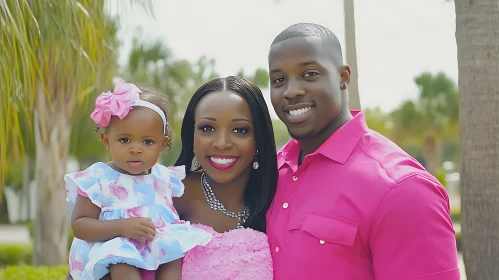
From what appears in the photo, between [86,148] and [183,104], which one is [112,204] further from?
[86,148]

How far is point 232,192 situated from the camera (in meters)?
3.37

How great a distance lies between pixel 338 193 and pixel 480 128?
2.76m

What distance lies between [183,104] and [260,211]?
16103 mm

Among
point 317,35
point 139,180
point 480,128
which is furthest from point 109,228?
point 480,128

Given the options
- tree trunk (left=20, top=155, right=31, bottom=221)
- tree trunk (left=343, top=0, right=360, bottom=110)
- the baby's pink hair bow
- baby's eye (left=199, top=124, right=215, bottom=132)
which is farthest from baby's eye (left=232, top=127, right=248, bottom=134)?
tree trunk (left=20, top=155, right=31, bottom=221)

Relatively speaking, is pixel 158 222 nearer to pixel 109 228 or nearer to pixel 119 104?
pixel 109 228

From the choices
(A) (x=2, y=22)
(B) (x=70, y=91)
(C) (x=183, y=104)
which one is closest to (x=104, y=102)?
(A) (x=2, y=22)

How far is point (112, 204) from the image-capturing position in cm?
306

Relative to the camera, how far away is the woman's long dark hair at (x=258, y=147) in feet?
10.6

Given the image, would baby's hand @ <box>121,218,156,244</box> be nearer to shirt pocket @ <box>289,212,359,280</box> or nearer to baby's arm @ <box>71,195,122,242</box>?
baby's arm @ <box>71,195,122,242</box>

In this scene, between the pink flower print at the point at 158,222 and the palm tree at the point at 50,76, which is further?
the palm tree at the point at 50,76

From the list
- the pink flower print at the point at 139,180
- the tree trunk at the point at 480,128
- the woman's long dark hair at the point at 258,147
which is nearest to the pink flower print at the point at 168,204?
the pink flower print at the point at 139,180

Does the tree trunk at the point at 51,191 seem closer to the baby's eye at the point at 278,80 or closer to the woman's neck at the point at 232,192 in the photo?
the woman's neck at the point at 232,192

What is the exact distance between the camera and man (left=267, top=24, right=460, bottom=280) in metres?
2.55
